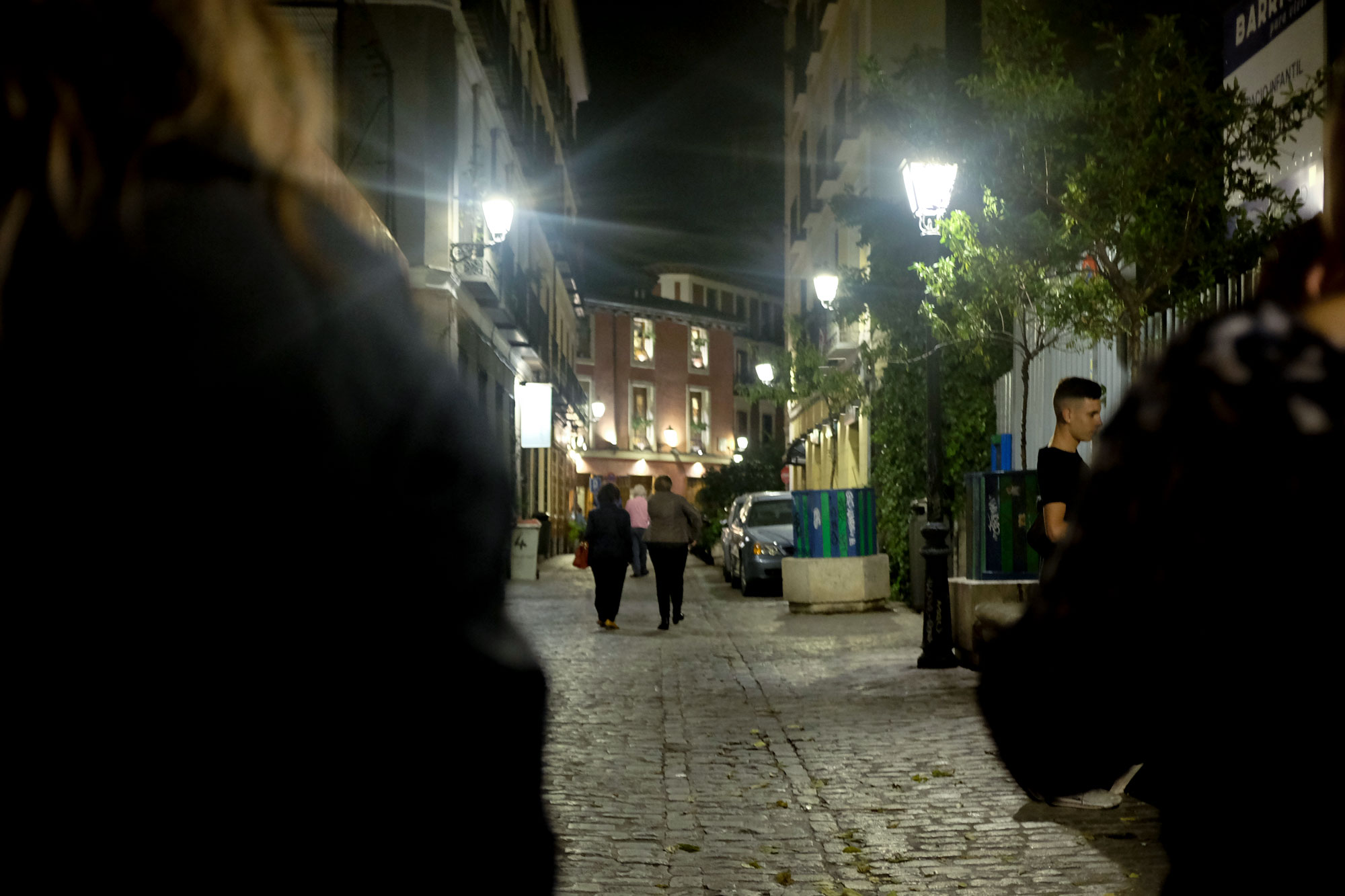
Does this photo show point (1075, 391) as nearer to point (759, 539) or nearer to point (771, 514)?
point (759, 539)

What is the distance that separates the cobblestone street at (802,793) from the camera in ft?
16.8

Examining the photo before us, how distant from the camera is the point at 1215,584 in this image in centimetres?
110

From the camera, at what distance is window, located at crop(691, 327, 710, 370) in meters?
64.9

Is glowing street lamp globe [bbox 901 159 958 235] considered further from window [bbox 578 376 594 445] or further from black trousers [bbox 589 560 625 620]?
window [bbox 578 376 594 445]

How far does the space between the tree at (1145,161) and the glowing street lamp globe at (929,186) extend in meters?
1.01

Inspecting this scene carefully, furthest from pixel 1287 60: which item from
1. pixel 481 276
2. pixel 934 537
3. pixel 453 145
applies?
pixel 481 276

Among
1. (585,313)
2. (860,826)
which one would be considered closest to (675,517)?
(860,826)

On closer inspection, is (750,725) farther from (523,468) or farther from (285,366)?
(523,468)

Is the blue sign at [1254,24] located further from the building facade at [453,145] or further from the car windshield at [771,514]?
the car windshield at [771,514]

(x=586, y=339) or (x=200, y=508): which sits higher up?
(x=586, y=339)

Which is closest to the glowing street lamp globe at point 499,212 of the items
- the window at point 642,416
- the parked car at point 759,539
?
the parked car at point 759,539

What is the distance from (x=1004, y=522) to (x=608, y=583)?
6422mm

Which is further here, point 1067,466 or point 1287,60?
point 1287,60

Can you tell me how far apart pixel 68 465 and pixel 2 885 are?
0.91ft
